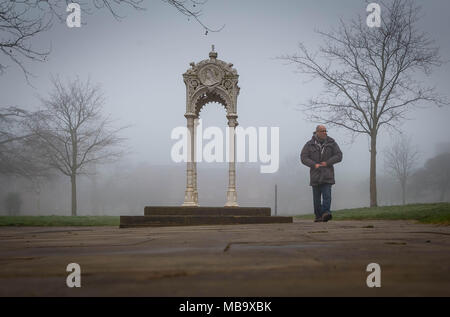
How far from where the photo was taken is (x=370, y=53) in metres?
18.9

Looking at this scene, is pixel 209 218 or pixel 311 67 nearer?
pixel 209 218

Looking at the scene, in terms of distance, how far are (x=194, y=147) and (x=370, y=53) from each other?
1198cm

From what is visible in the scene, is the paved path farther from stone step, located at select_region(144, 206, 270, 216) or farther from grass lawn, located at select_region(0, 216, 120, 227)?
grass lawn, located at select_region(0, 216, 120, 227)

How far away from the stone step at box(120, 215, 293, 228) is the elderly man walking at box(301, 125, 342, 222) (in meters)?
1.07

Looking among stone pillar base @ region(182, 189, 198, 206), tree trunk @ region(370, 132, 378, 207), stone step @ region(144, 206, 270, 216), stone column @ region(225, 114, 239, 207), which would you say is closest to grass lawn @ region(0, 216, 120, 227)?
stone pillar base @ region(182, 189, 198, 206)

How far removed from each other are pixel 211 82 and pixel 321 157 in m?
6.42

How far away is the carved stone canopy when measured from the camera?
42.9 ft

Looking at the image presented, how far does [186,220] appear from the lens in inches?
334

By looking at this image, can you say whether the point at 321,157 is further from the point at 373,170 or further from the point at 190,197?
the point at 373,170

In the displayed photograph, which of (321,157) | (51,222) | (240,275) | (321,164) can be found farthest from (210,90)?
(240,275)

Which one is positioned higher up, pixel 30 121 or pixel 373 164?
pixel 30 121

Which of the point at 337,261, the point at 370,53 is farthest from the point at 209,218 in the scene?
the point at 370,53
